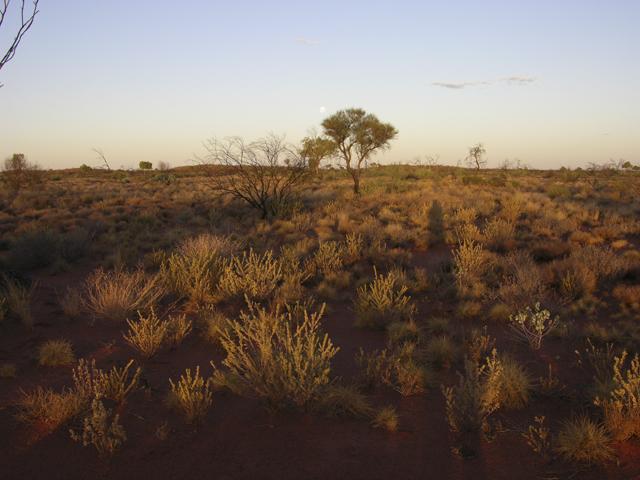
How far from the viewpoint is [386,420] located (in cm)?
381

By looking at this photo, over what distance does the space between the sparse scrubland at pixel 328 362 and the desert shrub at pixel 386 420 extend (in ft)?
0.05

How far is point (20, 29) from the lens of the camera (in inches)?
175

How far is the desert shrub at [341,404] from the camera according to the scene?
394cm

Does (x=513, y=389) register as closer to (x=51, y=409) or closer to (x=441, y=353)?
(x=441, y=353)

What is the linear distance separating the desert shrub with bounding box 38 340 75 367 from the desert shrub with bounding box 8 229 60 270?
5.59 metres

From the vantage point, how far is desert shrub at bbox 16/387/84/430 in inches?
149

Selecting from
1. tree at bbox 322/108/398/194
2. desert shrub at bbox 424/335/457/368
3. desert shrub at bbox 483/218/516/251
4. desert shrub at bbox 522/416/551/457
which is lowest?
desert shrub at bbox 522/416/551/457

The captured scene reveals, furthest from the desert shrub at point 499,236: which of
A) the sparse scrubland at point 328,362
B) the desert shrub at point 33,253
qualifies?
the desert shrub at point 33,253

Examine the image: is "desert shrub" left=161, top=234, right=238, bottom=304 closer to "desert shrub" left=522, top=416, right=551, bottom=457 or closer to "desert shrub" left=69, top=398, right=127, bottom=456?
"desert shrub" left=69, top=398, right=127, bottom=456

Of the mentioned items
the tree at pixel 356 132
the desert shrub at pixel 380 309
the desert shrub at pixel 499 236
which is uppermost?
the tree at pixel 356 132

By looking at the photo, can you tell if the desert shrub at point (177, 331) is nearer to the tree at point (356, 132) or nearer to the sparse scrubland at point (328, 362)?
the sparse scrubland at point (328, 362)

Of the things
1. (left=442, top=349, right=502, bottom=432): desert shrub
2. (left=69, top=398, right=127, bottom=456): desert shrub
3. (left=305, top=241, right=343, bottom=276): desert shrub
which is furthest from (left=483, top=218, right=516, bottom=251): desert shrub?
(left=69, top=398, right=127, bottom=456): desert shrub

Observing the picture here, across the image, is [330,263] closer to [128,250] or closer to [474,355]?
[474,355]

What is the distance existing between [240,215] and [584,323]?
474 inches
